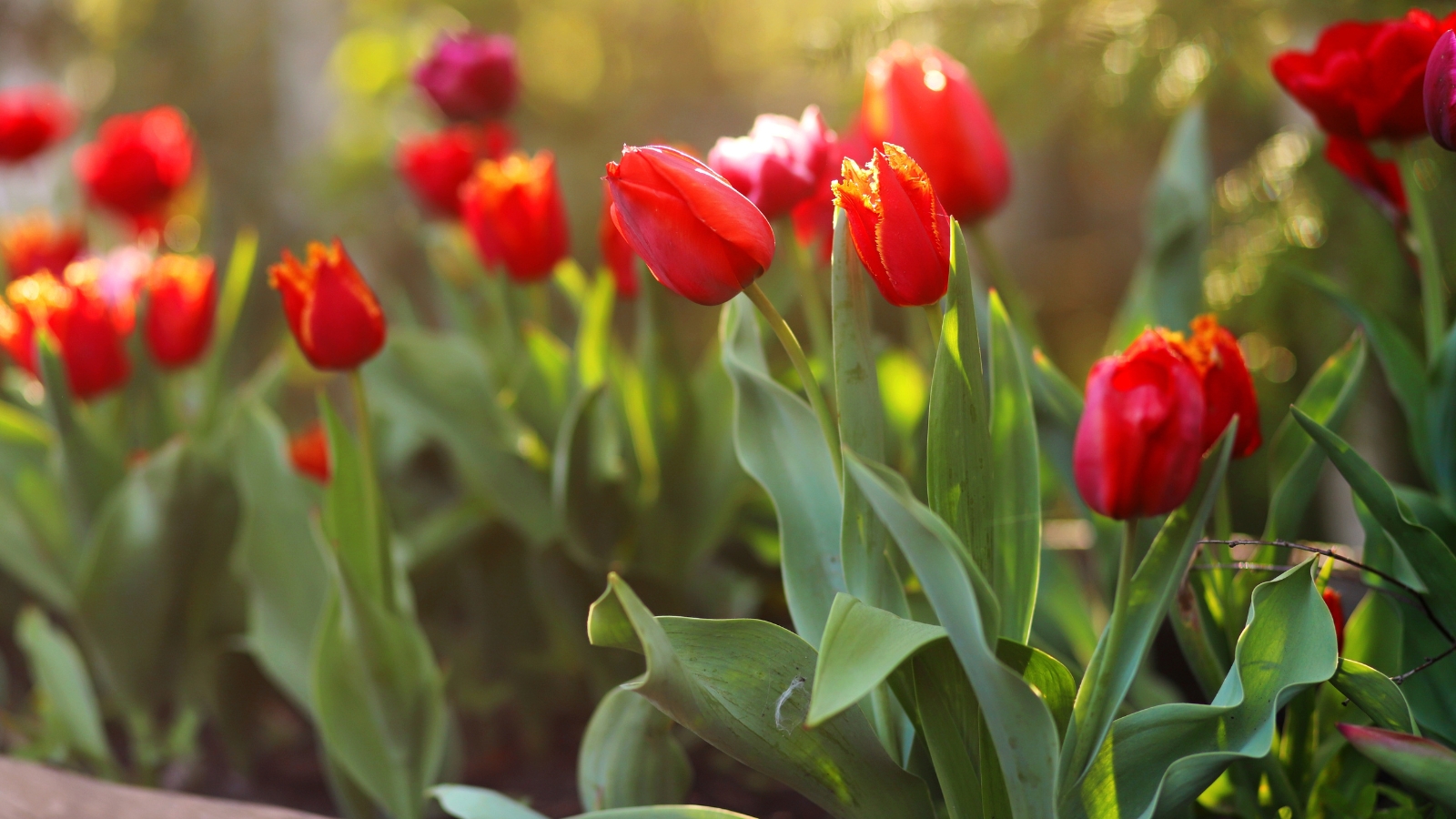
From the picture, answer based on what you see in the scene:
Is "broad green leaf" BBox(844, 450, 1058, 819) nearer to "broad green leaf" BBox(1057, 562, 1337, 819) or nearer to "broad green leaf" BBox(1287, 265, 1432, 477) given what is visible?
"broad green leaf" BBox(1057, 562, 1337, 819)

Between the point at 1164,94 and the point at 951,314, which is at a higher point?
the point at 1164,94

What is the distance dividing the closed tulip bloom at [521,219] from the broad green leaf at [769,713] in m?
0.35

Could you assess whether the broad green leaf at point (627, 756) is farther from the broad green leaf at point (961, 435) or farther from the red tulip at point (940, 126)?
the red tulip at point (940, 126)

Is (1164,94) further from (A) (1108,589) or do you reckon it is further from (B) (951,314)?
(B) (951,314)

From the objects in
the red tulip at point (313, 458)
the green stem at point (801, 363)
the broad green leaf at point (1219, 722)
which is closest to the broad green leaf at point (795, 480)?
the green stem at point (801, 363)

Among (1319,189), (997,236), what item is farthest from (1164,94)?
(997,236)

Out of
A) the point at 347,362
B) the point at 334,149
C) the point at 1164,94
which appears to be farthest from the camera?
the point at 334,149

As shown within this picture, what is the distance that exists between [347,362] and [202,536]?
32cm

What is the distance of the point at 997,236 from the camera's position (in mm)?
2967

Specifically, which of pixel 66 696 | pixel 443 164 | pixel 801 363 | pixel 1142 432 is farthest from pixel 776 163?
pixel 66 696

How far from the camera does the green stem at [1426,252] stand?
466 millimetres

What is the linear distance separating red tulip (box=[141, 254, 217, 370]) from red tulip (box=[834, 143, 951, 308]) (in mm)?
574

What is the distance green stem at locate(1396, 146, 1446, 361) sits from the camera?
0.47m

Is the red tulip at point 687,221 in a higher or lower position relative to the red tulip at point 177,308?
higher
